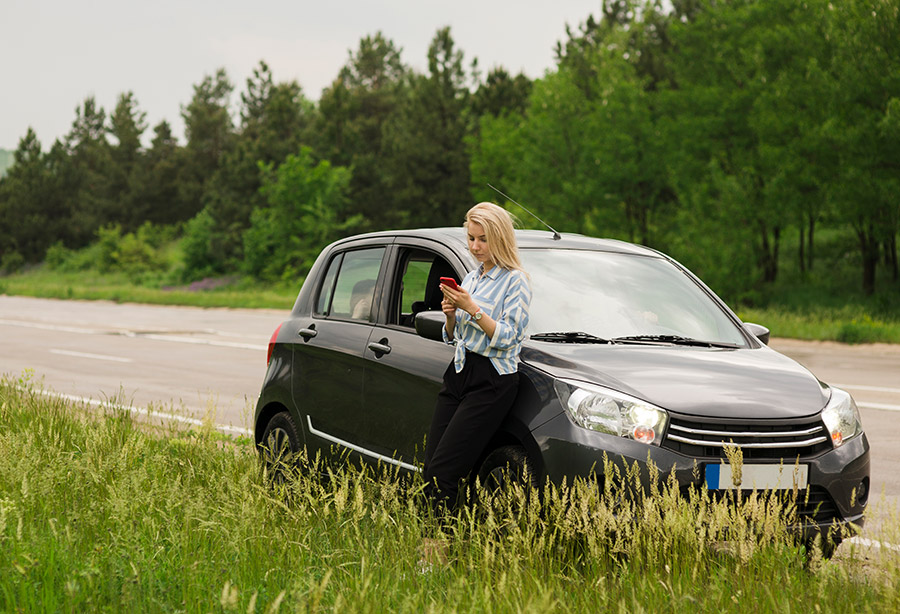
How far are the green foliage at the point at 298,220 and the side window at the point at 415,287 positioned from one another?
1946 inches

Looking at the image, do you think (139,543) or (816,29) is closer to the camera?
(139,543)

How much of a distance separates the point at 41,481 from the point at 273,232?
53.1 meters

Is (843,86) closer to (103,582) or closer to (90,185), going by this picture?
(103,582)

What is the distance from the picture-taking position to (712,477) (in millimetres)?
4172

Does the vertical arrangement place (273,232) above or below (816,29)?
below

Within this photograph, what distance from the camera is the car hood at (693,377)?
14.2ft

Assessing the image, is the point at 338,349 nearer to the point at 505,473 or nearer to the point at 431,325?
the point at 431,325

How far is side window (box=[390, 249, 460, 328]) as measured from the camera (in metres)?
5.85

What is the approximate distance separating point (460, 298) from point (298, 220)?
176ft

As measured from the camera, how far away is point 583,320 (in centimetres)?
525

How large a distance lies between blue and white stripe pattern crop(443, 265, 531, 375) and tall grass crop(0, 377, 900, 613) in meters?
0.67

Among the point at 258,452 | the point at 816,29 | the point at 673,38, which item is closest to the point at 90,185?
the point at 673,38

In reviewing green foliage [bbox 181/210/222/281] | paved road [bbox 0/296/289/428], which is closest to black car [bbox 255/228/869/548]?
paved road [bbox 0/296/289/428]

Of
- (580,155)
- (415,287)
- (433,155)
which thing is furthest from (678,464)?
(433,155)
